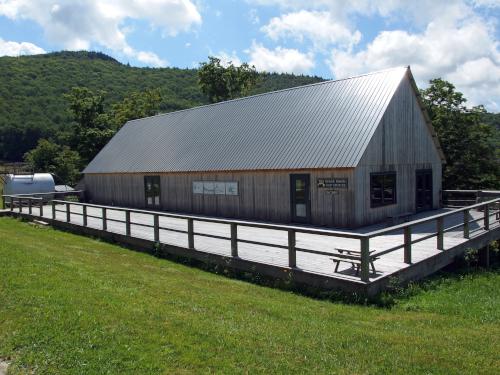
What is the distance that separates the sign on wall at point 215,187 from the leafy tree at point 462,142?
16.8 metres

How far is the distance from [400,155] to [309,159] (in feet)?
12.8

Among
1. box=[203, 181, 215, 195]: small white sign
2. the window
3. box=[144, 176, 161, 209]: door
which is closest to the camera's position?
the window

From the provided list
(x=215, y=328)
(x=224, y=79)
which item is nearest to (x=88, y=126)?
(x=224, y=79)

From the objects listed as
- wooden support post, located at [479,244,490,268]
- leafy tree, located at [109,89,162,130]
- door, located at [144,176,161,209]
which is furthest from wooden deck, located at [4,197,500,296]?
leafy tree, located at [109,89,162,130]

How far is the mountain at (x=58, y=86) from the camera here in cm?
5866

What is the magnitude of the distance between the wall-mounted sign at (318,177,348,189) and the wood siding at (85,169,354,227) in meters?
0.11

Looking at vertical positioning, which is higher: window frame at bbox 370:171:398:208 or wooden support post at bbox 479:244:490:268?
window frame at bbox 370:171:398:208

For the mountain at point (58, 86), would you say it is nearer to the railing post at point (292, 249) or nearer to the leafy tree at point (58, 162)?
the leafy tree at point (58, 162)

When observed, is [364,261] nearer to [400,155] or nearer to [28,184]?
[400,155]

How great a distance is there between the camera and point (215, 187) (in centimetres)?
1922

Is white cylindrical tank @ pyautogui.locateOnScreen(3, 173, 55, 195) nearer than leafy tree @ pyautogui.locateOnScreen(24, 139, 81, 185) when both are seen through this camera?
Yes

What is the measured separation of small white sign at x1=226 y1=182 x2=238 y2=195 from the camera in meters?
18.3

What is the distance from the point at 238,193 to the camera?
18.2 metres

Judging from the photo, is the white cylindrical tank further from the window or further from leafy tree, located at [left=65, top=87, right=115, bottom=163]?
the window
